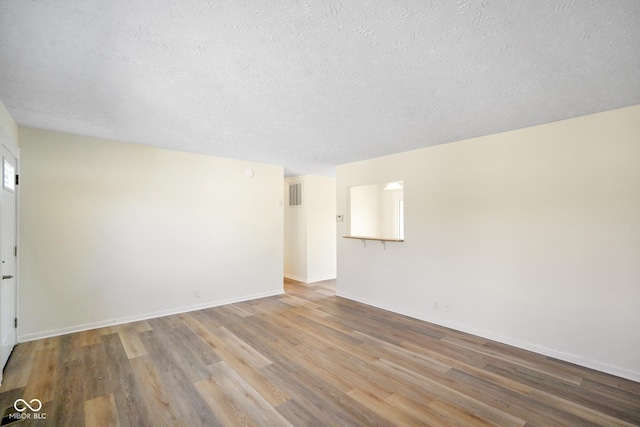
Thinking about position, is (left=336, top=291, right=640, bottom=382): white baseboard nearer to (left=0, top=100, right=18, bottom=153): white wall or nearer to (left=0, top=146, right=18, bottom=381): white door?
(left=0, top=146, right=18, bottom=381): white door

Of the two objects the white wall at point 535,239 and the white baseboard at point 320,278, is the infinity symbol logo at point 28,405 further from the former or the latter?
the white baseboard at point 320,278

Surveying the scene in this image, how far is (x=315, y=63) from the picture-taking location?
1.92 metres

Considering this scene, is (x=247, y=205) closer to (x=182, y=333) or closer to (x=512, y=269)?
(x=182, y=333)

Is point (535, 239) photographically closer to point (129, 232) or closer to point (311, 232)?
point (311, 232)

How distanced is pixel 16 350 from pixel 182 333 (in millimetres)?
1627

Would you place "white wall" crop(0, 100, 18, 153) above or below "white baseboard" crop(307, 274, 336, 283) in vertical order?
above

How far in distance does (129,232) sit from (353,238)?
11.6ft

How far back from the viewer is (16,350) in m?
3.02

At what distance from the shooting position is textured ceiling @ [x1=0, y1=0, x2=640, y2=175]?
1449mm

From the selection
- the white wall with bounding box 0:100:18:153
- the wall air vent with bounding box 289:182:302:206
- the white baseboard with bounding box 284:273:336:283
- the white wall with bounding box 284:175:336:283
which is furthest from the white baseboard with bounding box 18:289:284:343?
the wall air vent with bounding box 289:182:302:206

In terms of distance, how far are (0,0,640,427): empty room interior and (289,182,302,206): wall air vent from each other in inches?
73.9

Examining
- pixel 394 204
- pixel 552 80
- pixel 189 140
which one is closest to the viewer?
pixel 552 80

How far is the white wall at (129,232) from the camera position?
3371 mm

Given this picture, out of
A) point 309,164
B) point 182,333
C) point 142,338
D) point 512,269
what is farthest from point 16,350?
point 512,269
